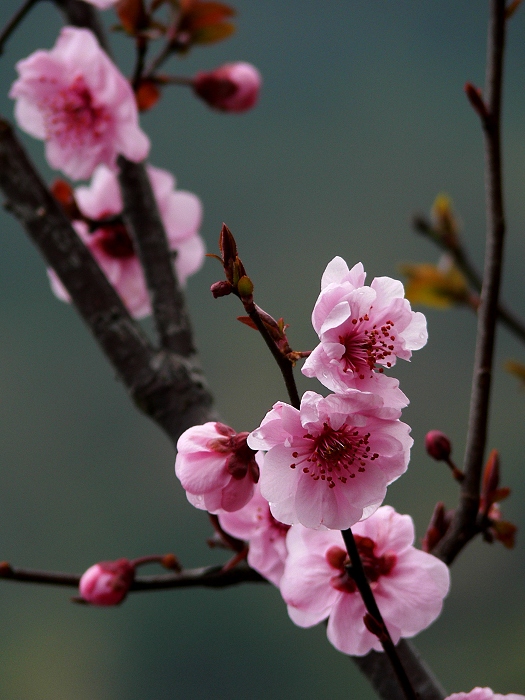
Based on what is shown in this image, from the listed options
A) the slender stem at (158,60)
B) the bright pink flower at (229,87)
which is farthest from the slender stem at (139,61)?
the bright pink flower at (229,87)

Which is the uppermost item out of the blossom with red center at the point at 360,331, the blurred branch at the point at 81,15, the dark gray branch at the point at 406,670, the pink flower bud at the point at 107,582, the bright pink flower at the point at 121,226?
the blurred branch at the point at 81,15

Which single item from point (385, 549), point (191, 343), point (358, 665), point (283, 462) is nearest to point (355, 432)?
point (283, 462)

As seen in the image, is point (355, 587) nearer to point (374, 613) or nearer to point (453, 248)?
point (374, 613)

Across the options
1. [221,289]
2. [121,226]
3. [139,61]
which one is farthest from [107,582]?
[139,61]

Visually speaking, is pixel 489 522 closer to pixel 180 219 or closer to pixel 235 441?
pixel 235 441

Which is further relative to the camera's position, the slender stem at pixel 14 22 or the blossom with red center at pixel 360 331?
the slender stem at pixel 14 22

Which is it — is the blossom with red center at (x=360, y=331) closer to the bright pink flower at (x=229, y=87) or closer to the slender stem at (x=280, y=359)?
the slender stem at (x=280, y=359)
